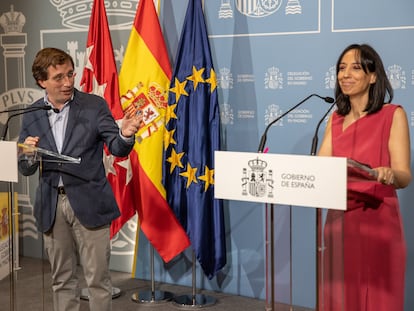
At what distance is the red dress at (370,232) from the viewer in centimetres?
247

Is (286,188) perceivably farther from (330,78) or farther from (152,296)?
(152,296)

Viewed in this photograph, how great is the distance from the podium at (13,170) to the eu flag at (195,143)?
1316 mm

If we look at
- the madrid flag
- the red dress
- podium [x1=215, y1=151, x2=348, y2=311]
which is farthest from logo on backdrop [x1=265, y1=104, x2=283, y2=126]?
podium [x1=215, y1=151, x2=348, y2=311]

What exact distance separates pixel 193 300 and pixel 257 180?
7.50 feet

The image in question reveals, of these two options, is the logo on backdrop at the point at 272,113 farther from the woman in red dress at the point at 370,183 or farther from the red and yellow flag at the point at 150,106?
the woman in red dress at the point at 370,183

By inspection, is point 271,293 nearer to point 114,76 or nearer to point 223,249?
point 223,249

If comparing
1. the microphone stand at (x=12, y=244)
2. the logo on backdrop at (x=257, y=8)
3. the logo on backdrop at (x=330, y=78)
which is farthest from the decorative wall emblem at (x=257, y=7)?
the microphone stand at (x=12, y=244)

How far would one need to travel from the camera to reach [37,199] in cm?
313

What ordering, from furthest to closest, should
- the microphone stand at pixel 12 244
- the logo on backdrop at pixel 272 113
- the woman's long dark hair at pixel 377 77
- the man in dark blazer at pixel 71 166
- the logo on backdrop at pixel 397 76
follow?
the logo on backdrop at pixel 272 113, the logo on backdrop at pixel 397 76, the man in dark blazer at pixel 71 166, the microphone stand at pixel 12 244, the woman's long dark hair at pixel 377 77

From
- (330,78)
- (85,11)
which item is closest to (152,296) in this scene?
(330,78)

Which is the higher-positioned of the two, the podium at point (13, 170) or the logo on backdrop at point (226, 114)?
the logo on backdrop at point (226, 114)

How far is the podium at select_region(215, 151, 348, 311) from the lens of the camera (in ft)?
6.93

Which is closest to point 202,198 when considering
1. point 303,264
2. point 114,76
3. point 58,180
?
point 114,76

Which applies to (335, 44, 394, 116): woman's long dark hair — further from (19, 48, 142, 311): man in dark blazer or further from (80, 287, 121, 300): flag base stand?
(80, 287, 121, 300): flag base stand
